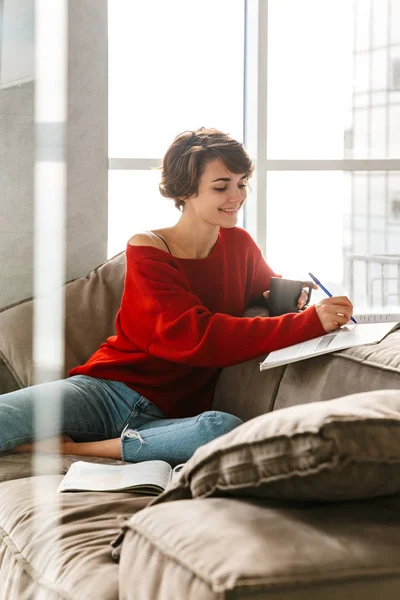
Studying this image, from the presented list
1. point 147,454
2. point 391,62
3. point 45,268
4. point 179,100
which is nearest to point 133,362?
point 147,454

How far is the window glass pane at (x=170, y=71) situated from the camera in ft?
8.56

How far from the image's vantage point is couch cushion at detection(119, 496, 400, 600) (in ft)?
2.08

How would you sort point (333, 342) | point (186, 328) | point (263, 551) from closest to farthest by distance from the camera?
point (263, 551)
point (333, 342)
point (186, 328)

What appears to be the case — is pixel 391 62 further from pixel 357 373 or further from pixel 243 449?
pixel 243 449

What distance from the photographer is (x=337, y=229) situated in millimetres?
2848

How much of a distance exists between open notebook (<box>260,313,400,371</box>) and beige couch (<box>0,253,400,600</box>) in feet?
0.07

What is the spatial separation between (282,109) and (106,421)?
1.46 meters

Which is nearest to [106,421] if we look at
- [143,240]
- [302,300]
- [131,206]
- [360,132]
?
[143,240]

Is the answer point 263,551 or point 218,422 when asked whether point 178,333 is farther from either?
point 263,551

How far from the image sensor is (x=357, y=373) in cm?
136

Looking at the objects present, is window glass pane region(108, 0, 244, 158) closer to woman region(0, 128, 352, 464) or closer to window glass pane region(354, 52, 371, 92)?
window glass pane region(354, 52, 371, 92)

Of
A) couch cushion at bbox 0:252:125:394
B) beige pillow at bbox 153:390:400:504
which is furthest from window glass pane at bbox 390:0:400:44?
beige pillow at bbox 153:390:400:504

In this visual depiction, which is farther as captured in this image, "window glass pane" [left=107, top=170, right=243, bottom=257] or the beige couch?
"window glass pane" [left=107, top=170, right=243, bottom=257]

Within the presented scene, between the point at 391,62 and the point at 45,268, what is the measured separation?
4.55ft
